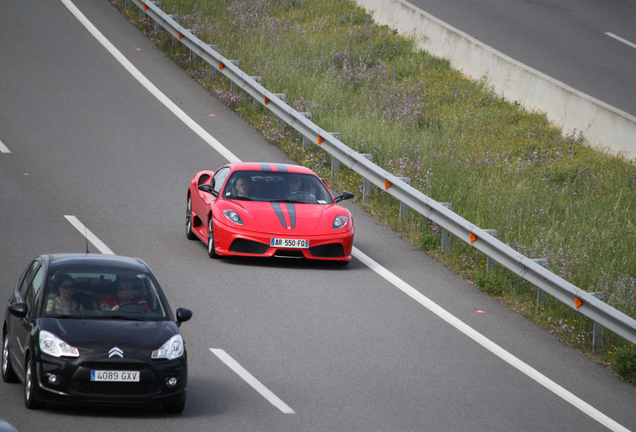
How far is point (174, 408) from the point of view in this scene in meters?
7.84

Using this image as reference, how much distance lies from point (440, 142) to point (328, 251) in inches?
268

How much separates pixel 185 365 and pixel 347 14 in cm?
2145

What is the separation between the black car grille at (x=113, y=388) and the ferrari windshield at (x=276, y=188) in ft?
21.0

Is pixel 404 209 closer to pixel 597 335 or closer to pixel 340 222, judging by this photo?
pixel 340 222

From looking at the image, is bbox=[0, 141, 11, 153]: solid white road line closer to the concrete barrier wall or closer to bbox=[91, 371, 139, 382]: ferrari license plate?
bbox=[91, 371, 139, 382]: ferrari license plate

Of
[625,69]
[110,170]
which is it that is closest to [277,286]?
[110,170]

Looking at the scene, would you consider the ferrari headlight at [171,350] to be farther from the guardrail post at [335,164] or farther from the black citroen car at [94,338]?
the guardrail post at [335,164]

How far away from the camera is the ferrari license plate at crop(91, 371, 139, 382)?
7.43 metres

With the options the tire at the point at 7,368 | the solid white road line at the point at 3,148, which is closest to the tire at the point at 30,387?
the tire at the point at 7,368

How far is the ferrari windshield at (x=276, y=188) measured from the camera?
1390 cm

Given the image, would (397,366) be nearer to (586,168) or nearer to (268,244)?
(268,244)

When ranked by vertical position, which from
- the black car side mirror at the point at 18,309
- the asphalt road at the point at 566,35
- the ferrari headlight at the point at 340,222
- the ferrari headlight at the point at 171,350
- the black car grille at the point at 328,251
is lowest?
the black car grille at the point at 328,251

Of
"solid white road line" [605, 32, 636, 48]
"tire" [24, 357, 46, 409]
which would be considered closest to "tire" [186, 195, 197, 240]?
"tire" [24, 357, 46, 409]

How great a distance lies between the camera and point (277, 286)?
1211 cm
